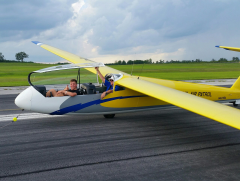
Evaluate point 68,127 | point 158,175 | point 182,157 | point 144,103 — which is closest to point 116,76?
point 144,103

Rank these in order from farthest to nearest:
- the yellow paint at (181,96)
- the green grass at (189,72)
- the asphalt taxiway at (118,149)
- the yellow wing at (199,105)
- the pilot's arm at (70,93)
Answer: the green grass at (189,72) < the pilot's arm at (70,93) < the yellow paint at (181,96) < the asphalt taxiway at (118,149) < the yellow wing at (199,105)

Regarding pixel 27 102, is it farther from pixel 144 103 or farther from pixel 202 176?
pixel 202 176

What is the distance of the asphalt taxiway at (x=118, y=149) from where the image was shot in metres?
5.09

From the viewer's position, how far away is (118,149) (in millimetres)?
6473

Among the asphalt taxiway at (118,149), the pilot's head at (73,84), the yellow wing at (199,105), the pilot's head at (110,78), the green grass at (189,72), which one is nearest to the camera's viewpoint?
the yellow wing at (199,105)

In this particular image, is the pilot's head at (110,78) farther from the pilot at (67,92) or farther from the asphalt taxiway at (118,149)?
the asphalt taxiway at (118,149)

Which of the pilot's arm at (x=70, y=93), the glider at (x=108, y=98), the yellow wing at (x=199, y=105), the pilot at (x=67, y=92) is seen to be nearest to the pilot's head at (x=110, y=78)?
the glider at (x=108, y=98)

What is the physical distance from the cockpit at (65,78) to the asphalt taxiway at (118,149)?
136 cm

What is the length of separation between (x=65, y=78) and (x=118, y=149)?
4.04m

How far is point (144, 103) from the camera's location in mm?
9477

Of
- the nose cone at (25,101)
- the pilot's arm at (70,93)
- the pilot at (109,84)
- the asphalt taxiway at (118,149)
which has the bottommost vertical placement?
the asphalt taxiway at (118,149)

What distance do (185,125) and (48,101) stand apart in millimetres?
5215

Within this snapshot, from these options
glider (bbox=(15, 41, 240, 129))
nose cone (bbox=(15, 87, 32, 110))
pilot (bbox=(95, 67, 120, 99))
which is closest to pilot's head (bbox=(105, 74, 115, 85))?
pilot (bbox=(95, 67, 120, 99))

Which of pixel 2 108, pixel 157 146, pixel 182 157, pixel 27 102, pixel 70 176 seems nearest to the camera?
pixel 70 176
